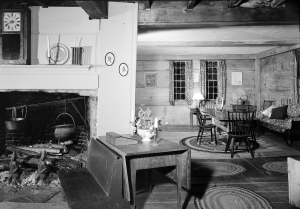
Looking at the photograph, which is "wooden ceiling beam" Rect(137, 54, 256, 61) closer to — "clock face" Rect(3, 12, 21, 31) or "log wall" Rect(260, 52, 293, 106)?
"log wall" Rect(260, 52, 293, 106)

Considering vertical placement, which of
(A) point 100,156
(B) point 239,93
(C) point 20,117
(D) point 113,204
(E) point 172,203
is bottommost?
(E) point 172,203

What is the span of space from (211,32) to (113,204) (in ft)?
16.0

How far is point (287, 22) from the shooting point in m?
4.30

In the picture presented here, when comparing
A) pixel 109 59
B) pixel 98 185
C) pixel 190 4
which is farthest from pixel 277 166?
pixel 109 59

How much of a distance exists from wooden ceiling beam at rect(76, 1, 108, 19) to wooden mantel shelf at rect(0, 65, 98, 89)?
0.83 meters

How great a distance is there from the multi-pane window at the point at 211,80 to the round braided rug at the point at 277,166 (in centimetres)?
565

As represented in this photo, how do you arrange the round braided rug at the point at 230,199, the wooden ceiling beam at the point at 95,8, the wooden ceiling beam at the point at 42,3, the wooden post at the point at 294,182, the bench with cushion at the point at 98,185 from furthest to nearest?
the wooden ceiling beam at the point at 42,3, the wooden ceiling beam at the point at 95,8, the round braided rug at the point at 230,199, the wooden post at the point at 294,182, the bench with cushion at the point at 98,185

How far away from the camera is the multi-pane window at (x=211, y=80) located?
10.3m

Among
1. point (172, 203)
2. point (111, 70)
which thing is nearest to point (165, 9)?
point (111, 70)

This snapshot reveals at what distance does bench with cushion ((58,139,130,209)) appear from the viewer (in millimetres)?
2463

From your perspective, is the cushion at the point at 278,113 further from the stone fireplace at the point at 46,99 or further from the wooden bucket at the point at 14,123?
the wooden bucket at the point at 14,123

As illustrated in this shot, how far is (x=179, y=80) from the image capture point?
1034 cm

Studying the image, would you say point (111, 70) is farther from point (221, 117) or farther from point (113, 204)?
point (221, 117)

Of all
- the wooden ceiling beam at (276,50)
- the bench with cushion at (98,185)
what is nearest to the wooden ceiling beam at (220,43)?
the wooden ceiling beam at (276,50)
